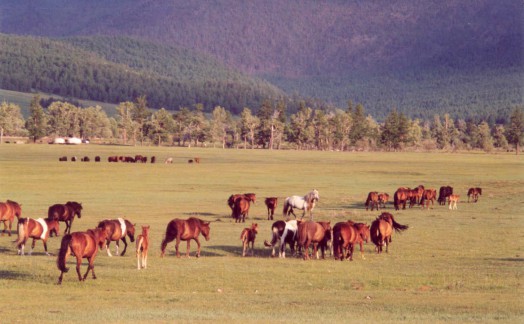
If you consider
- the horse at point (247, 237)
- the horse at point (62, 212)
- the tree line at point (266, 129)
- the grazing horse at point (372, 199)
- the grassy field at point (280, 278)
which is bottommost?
the grassy field at point (280, 278)

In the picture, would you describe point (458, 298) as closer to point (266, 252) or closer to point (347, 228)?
point (347, 228)

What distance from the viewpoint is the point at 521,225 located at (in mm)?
36969

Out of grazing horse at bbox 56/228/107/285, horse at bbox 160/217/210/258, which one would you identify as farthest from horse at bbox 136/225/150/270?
horse at bbox 160/217/210/258

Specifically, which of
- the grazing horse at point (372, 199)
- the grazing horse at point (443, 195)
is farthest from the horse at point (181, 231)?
the grazing horse at point (443, 195)

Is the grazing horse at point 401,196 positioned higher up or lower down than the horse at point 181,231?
higher up

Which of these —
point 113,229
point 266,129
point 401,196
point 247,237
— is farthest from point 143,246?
point 266,129

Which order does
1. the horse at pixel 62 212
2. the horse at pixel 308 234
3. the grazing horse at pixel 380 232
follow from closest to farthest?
1. the horse at pixel 308 234
2. the grazing horse at pixel 380 232
3. the horse at pixel 62 212

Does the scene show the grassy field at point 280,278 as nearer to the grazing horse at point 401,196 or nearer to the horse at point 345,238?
the horse at point 345,238

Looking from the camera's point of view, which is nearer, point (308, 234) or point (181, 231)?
point (181, 231)

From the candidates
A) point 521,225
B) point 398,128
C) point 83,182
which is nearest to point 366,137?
point 398,128

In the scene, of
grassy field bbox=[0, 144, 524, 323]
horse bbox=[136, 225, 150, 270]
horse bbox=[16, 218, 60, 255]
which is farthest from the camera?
horse bbox=[16, 218, 60, 255]

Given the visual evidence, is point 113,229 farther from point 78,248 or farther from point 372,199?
point 372,199

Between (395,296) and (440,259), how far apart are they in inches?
273

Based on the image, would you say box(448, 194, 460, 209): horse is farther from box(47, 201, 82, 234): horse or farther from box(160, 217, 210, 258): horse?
box(160, 217, 210, 258): horse
